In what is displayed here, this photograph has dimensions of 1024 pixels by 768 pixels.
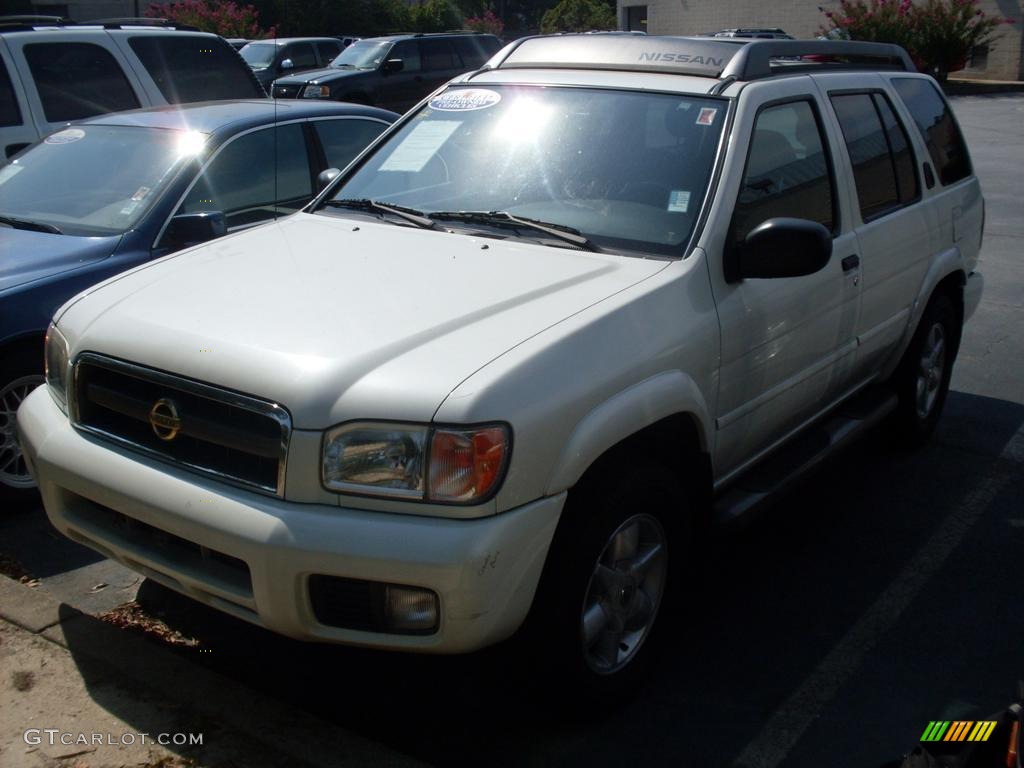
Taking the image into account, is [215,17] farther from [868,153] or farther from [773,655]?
[773,655]

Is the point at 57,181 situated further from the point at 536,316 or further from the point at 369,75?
the point at 369,75

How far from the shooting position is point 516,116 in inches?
170

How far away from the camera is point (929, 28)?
31969 mm

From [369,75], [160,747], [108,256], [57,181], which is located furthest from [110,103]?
[369,75]

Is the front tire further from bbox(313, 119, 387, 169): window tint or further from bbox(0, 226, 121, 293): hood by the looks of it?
bbox(313, 119, 387, 169): window tint

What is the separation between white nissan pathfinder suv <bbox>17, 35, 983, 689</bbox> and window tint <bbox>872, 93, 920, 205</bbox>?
0.11 feet

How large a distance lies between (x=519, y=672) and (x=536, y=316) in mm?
1042

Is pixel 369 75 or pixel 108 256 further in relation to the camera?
pixel 369 75

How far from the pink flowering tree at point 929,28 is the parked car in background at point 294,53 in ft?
50.4

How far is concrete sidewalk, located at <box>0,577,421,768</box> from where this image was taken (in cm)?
318

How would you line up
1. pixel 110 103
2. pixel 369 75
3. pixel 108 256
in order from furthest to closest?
1. pixel 369 75
2. pixel 110 103
3. pixel 108 256

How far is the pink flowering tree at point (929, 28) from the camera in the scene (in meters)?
31.9

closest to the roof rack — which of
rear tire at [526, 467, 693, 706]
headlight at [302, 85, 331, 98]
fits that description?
rear tire at [526, 467, 693, 706]

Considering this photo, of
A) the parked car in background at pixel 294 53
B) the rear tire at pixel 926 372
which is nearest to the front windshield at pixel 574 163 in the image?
the rear tire at pixel 926 372
